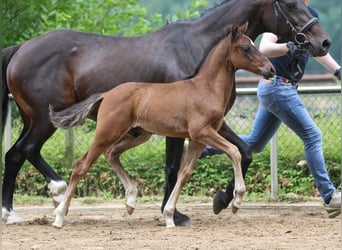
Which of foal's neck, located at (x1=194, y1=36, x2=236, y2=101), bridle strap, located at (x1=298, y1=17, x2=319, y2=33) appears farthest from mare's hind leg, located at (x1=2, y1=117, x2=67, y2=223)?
bridle strap, located at (x1=298, y1=17, x2=319, y2=33)

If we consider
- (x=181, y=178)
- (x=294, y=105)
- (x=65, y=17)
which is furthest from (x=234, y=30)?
(x=65, y=17)

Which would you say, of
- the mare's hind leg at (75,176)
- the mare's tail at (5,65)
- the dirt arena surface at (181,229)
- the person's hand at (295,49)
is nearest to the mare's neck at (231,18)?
the person's hand at (295,49)

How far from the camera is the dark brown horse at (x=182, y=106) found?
24.6 ft

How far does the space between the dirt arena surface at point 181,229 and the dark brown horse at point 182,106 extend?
37 centimetres

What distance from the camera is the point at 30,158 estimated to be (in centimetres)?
848

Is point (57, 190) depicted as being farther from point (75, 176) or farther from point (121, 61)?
point (121, 61)

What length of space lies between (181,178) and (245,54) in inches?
44.7

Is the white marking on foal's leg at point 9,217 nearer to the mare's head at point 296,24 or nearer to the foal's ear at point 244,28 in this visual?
the foal's ear at point 244,28

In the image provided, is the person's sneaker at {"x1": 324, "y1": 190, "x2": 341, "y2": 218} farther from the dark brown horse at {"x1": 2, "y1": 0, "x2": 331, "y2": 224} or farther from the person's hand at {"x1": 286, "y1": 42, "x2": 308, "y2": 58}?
the person's hand at {"x1": 286, "y1": 42, "x2": 308, "y2": 58}

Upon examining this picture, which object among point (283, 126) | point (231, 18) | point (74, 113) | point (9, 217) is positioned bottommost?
point (283, 126)

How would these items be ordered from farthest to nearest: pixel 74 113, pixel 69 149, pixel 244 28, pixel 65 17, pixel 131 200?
pixel 65 17
pixel 69 149
pixel 131 200
pixel 74 113
pixel 244 28

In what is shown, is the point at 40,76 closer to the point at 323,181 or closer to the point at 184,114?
the point at 184,114

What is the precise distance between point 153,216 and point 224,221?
849 millimetres

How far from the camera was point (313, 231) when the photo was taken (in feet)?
24.2
